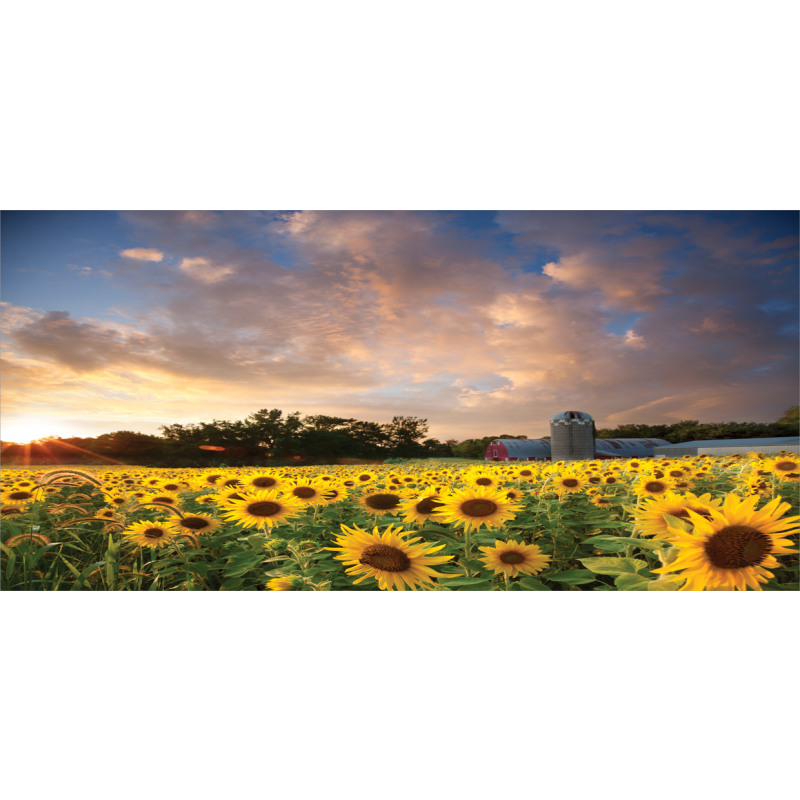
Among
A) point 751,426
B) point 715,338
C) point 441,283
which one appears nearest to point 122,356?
point 441,283

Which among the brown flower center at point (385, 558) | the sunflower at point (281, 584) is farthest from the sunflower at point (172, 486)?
Result: the brown flower center at point (385, 558)

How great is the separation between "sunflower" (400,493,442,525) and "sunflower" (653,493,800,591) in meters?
1.02

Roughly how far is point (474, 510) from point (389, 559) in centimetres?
53

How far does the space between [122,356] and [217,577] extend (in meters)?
1.58

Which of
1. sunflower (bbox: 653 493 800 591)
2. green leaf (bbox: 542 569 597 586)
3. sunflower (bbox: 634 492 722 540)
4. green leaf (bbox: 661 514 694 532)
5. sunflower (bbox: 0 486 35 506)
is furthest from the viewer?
sunflower (bbox: 0 486 35 506)

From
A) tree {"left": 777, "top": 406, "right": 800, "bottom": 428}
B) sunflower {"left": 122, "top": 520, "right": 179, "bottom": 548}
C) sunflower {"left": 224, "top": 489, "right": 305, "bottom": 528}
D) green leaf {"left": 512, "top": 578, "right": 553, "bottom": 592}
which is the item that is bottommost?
green leaf {"left": 512, "top": 578, "right": 553, "bottom": 592}

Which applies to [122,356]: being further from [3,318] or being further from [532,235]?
[532,235]

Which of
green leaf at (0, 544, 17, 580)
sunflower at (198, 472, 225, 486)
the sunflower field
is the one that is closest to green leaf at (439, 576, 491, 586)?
the sunflower field

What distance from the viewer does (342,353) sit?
128 inches

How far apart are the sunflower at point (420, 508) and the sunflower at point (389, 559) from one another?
1.15ft

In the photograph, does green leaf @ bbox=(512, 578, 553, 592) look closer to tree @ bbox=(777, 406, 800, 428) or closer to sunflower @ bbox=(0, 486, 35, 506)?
tree @ bbox=(777, 406, 800, 428)

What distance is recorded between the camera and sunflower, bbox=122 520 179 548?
2.48 meters

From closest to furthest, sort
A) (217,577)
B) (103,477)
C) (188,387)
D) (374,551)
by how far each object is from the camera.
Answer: (374,551) < (217,577) < (103,477) < (188,387)

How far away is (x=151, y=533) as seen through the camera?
2498mm
